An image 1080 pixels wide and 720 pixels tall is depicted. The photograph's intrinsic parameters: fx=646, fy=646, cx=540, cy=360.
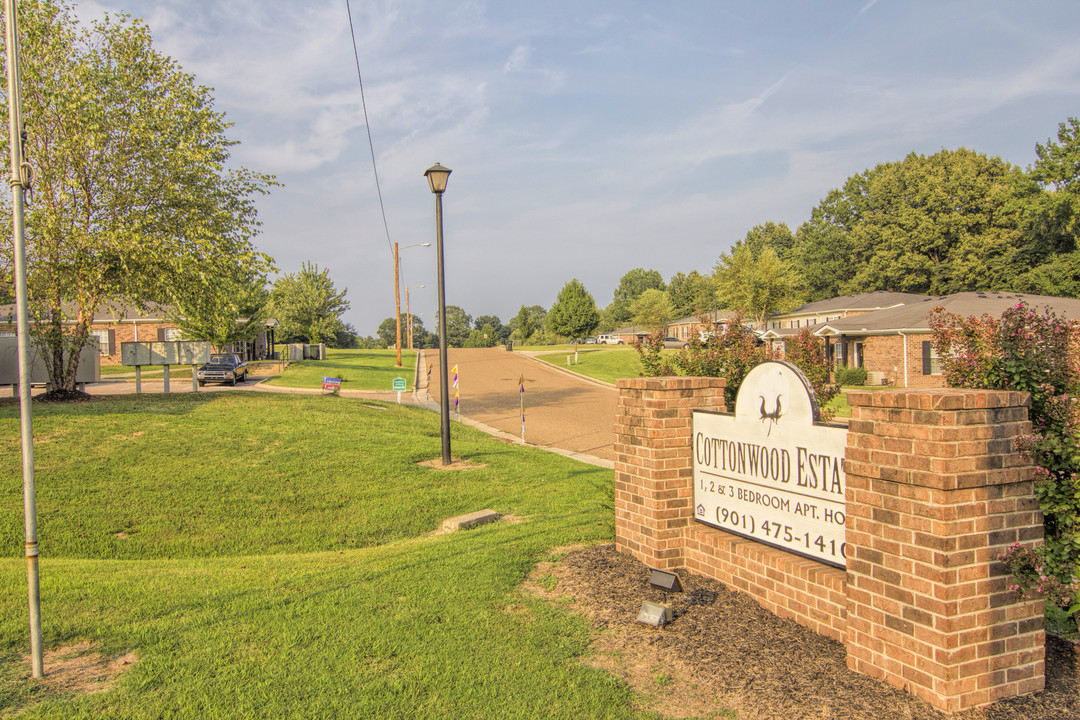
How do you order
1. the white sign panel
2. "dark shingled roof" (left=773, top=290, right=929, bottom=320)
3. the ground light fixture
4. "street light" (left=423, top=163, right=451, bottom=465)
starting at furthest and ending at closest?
"dark shingled roof" (left=773, top=290, right=929, bottom=320) → "street light" (left=423, top=163, right=451, bottom=465) → the ground light fixture → the white sign panel

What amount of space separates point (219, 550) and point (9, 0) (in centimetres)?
543

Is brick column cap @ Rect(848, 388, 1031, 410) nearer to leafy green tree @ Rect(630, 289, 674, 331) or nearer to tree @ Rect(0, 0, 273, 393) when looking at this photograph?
tree @ Rect(0, 0, 273, 393)

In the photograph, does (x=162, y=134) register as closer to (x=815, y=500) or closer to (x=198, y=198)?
(x=198, y=198)

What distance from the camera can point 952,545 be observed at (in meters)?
3.01

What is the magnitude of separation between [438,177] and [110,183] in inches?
274

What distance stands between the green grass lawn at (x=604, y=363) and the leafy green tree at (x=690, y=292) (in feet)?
151

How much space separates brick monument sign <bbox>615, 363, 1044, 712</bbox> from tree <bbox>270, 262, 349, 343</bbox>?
50.9 metres

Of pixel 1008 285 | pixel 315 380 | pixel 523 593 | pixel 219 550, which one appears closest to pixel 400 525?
pixel 219 550

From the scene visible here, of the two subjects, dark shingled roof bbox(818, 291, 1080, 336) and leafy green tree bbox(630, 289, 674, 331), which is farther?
leafy green tree bbox(630, 289, 674, 331)

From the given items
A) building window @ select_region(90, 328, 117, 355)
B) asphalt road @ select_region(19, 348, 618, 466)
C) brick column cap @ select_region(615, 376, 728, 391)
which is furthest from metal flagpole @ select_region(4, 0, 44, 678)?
building window @ select_region(90, 328, 117, 355)

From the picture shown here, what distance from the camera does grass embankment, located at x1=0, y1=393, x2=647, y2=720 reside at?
3.43m

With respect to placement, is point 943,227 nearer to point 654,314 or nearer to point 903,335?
point 654,314

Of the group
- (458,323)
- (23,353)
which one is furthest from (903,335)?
(458,323)

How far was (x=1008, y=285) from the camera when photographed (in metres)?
49.3
